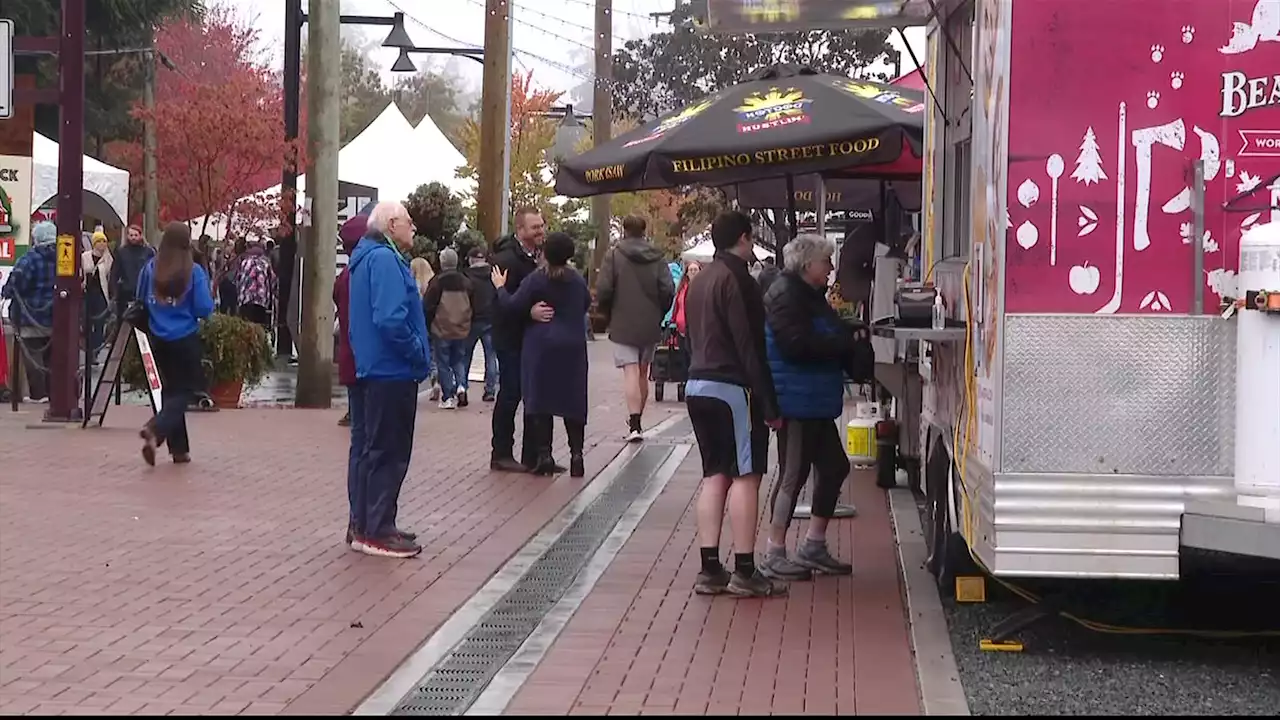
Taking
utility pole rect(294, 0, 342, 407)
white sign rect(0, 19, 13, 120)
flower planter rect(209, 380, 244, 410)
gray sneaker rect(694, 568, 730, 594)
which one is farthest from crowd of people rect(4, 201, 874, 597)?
utility pole rect(294, 0, 342, 407)

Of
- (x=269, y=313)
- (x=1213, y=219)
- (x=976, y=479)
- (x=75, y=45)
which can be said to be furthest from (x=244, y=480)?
(x=269, y=313)

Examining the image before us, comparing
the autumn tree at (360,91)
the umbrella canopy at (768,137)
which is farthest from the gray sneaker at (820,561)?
the autumn tree at (360,91)

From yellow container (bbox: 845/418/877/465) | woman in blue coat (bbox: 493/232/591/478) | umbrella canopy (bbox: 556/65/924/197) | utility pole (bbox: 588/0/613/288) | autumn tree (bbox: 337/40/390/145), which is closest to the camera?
umbrella canopy (bbox: 556/65/924/197)

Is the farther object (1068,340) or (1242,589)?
(1242,589)

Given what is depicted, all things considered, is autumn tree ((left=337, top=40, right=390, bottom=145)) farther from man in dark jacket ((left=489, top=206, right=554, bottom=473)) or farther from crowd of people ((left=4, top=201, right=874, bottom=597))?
crowd of people ((left=4, top=201, right=874, bottom=597))

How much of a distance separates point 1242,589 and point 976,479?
2151 mm

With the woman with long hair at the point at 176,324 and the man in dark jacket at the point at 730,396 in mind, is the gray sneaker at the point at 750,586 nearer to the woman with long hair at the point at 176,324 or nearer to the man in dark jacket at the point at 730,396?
Answer: the man in dark jacket at the point at 730,396

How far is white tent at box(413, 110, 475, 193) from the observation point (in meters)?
36.2

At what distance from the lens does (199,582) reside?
8.72 metres

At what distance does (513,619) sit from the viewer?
8102 mm

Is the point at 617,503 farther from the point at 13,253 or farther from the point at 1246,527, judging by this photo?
the point at 13,253

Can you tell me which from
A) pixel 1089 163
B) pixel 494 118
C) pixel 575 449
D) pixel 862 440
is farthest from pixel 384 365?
pixel 494 118

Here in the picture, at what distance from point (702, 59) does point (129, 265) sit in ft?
86.6

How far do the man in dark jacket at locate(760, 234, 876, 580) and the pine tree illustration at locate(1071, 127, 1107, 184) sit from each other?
2.21 m
